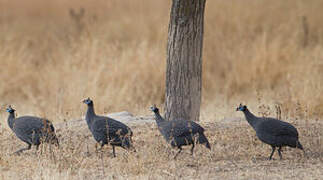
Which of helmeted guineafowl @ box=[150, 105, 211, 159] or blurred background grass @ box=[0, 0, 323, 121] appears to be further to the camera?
blurred background grass @ box=[0, 0, 323, 121]

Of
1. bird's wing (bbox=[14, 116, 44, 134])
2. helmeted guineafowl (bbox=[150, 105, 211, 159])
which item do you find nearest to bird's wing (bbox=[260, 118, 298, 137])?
helmeted guineafowl (bbox=[150, 105, 211, 159])

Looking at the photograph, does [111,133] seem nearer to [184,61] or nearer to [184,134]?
[184,134]

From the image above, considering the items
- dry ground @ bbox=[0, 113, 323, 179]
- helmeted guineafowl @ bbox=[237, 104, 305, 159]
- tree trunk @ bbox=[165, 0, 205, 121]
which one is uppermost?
tree trunk @ bbox=[165, 0, 205, 121]

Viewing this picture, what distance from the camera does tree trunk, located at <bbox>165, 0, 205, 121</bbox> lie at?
841 centimetres

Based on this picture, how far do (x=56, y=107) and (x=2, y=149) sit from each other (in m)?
3.32

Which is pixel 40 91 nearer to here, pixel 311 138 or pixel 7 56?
pixel 7 56

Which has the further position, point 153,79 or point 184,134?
point 153,79

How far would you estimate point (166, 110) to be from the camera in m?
8.71

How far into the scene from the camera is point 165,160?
676 cm

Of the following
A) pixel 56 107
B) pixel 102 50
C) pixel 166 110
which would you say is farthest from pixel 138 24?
pixel 166 110

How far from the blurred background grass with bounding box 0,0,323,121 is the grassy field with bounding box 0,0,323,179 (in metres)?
0.03

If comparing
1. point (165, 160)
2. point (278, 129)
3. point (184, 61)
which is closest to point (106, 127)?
point (165, 160)

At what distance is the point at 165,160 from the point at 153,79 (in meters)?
5.70

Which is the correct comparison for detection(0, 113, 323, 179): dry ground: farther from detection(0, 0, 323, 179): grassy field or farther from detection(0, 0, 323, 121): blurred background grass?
detection(0, 0, 323, 121): blurred background grass
